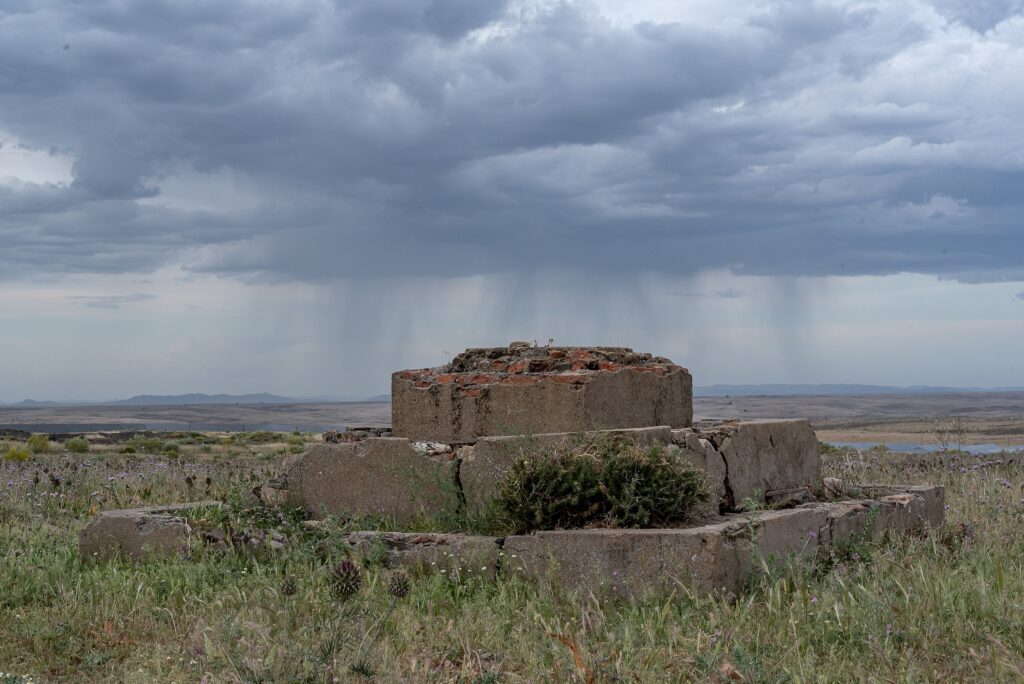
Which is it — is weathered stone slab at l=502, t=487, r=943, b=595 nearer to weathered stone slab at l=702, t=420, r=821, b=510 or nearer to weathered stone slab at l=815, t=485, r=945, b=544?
weathered stone slab at l=815, t=485, r=945, b=544

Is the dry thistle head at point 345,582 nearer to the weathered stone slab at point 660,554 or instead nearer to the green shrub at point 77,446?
the weathered stone slab at point 660,554

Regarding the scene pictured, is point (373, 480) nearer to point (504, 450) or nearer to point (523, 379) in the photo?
point (504, 450)

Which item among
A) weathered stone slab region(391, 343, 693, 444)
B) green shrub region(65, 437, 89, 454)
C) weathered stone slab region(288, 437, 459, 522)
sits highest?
weathered stone slab region(391, 343, 693, 444)

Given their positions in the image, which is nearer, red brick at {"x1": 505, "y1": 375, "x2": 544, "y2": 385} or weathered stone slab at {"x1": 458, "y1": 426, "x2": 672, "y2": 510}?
weathered stone slab at {"x1": 458, "y1": 426, "x2": 672, "y2": 510}

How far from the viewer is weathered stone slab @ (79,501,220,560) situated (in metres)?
8.65

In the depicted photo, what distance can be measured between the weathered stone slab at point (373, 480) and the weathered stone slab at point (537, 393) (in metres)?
0.67

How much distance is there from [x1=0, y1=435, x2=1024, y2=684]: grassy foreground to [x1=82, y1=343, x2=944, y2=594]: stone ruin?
10.6 inches

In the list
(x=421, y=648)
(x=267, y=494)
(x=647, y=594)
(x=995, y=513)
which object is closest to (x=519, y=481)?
(x=647, y=594)

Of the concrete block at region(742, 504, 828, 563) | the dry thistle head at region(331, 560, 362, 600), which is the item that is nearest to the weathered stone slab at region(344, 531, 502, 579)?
the concrete block at region(742, 504, 828, 563)

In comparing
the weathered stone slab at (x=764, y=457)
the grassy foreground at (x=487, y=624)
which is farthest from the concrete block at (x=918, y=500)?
the weathered stone slab at (x=764, y=457)

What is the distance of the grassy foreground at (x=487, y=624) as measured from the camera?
4883 mm

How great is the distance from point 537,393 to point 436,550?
2016mm

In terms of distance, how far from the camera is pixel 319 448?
934 centimetres

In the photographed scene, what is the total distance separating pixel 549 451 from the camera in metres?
7.88
